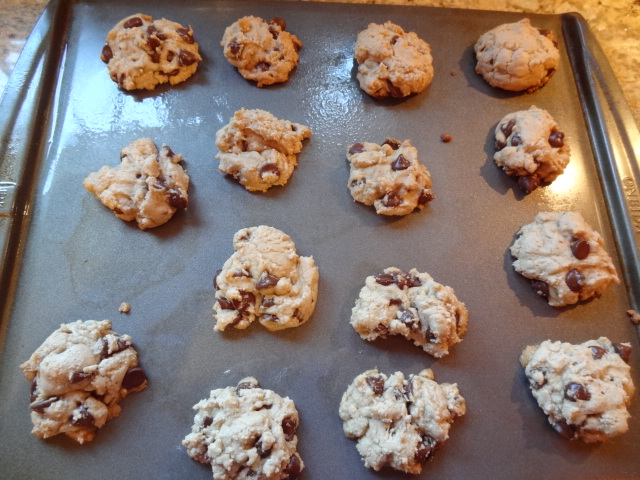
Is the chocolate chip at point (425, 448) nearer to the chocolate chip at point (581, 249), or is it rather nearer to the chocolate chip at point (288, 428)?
the chocolate chip at point (288, 428)

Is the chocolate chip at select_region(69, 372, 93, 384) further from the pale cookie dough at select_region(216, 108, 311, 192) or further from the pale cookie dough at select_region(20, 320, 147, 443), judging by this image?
the pale cookie dough at select_region(216, 108, 311, 192)

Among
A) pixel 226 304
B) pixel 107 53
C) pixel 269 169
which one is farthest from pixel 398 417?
pixel 107 53

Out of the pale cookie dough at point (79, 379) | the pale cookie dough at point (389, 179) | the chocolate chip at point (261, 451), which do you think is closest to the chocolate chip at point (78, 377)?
the pale cookie dough at point (79, 379)

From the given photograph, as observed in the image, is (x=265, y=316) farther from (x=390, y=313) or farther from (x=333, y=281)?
(x=390, y=313)

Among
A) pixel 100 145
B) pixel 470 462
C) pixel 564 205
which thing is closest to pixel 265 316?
pixel 470 462

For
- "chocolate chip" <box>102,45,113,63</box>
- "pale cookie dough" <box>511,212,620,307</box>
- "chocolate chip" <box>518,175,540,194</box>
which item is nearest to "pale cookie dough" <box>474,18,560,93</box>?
"chocolate chip" <box>518,175,540,194</box>
